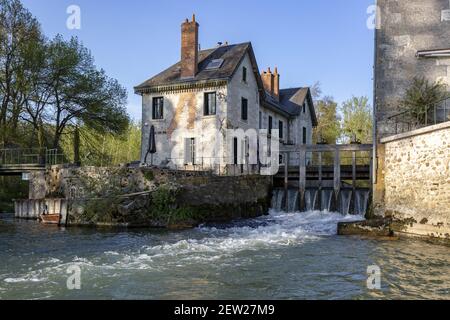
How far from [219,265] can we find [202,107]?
16.7 metres

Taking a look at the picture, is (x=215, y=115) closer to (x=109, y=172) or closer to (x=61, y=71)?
(x=109, y=172)

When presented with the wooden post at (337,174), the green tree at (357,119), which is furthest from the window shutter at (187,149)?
the green tree at (357,119)

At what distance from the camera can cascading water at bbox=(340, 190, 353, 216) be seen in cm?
2089

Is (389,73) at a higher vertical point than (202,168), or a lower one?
higher

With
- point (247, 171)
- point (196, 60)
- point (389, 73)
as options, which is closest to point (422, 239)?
point (389, 73)

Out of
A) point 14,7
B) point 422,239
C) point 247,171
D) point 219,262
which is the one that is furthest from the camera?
point 14,7

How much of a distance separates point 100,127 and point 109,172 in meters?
12.6

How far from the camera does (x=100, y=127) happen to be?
32.2 m

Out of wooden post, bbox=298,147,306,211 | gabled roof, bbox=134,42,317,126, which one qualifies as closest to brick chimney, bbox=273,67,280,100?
gabled roof, bbox=134,42,317,126

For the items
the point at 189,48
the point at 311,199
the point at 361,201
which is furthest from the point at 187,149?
the point at 361,201

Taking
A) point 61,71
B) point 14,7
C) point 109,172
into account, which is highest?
point 14,7

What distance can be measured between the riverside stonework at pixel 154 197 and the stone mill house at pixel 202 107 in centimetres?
297

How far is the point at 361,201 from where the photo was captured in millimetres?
20844
